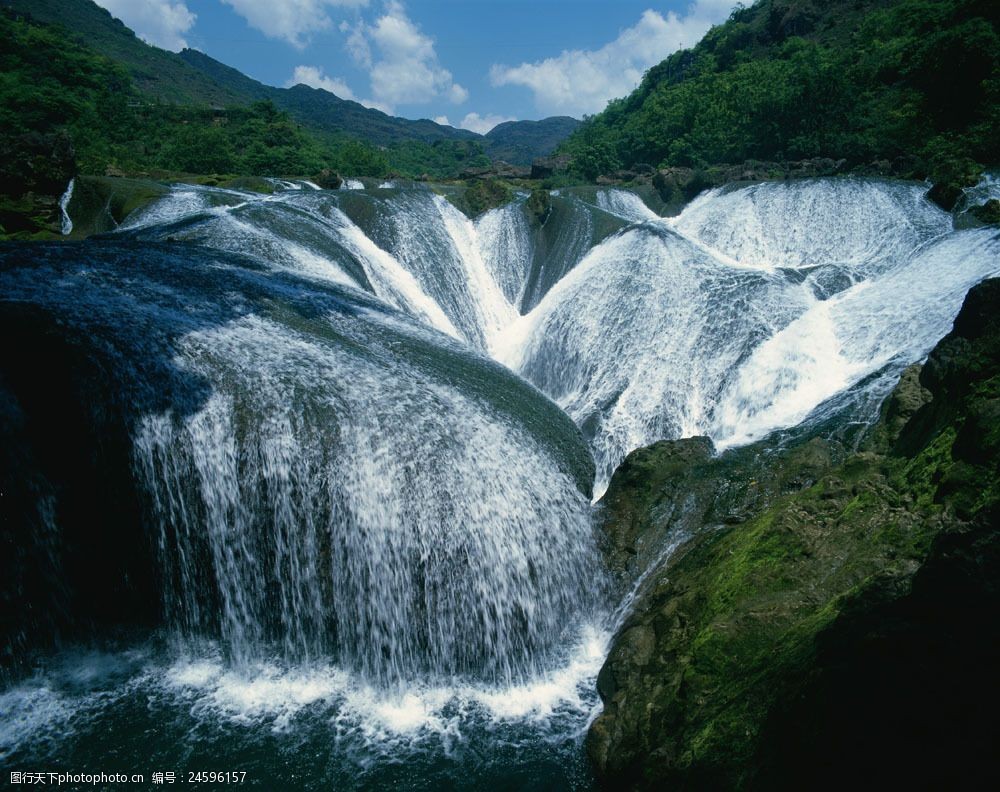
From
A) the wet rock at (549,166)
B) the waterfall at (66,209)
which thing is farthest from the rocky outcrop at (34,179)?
the wet rock at (549,166)

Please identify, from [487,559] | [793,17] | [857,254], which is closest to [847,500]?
[487,559]

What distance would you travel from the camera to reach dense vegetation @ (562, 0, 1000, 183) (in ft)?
67.0

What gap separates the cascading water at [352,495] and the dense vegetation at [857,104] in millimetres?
14940

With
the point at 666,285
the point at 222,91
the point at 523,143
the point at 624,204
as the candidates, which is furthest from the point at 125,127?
the point at 523,143

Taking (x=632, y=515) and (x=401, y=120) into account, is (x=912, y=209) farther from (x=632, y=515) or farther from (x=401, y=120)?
(x=401, y=120)

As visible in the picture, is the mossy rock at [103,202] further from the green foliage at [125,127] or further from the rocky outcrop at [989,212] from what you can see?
the rocky outcrop at [989,212]

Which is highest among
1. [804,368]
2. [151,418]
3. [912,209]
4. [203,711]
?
[912,209]

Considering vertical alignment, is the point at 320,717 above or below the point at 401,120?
below

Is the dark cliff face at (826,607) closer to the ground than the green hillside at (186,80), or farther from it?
closer to the ground

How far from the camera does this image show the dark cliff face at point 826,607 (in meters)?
2.22

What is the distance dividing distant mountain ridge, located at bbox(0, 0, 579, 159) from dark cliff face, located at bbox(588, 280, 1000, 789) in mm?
92249

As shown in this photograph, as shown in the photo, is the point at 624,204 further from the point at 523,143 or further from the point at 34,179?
the point at 523,143

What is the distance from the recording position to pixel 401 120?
609 ft

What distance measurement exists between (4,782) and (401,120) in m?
207
